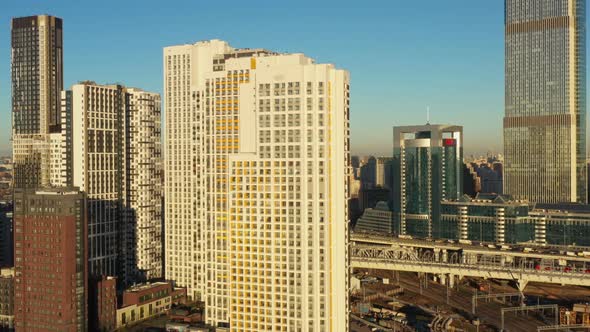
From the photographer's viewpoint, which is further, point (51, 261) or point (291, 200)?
point (51, 261)

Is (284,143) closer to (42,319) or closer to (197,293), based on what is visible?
(42,319)

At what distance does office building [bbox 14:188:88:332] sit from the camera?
137875 mm

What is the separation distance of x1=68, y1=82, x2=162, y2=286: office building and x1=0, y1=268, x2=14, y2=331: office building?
73.0 ft

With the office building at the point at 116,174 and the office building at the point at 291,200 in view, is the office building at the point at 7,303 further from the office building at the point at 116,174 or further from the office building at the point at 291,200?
the office building at the point at 291,200

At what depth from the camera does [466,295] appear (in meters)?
196

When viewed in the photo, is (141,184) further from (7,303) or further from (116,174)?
(7,303)

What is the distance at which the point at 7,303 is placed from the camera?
6093 inches

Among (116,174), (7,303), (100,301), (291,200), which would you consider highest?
(116,174)

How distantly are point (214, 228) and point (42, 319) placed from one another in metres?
38.3

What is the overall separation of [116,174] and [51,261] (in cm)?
5243

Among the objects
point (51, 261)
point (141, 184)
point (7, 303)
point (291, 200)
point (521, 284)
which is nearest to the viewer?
point (291, 200)

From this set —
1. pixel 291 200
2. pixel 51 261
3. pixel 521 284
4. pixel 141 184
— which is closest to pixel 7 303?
pixel 51 261

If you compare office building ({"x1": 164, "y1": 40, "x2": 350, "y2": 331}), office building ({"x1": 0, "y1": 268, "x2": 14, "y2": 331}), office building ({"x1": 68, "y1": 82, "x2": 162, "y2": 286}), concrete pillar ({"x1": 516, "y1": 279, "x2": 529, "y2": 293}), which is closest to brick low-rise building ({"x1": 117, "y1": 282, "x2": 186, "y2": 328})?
office building ({"x1": 68, "y1": 82, "x2": 162, "y2": 286})

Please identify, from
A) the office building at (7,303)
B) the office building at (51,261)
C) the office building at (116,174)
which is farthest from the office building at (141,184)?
the office building at (51,261)
